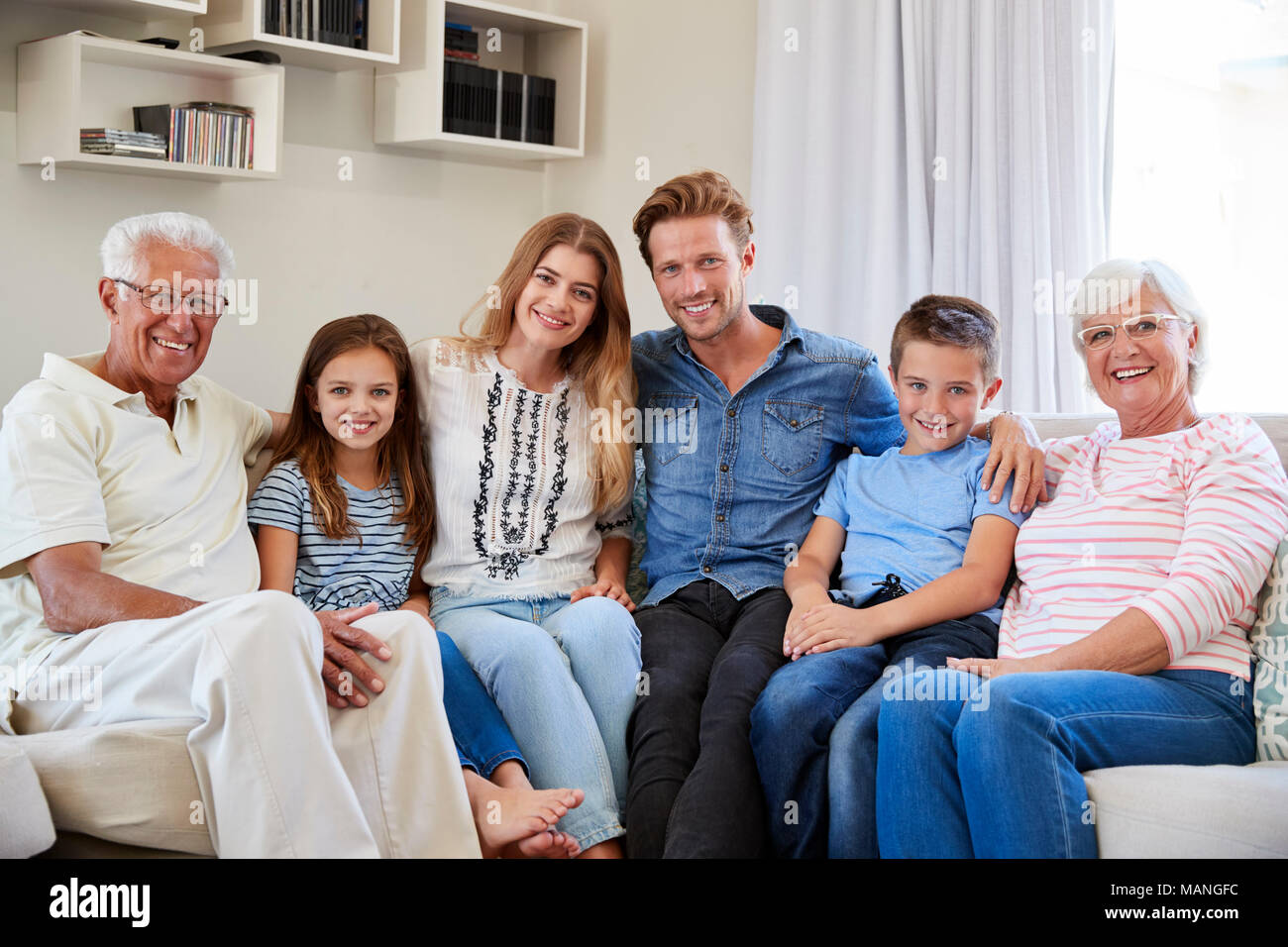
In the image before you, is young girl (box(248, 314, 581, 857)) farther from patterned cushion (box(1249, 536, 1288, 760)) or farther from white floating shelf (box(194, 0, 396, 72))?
white floating shelf (box(194, 0, 396, 72))

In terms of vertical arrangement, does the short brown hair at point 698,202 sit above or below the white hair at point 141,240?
above

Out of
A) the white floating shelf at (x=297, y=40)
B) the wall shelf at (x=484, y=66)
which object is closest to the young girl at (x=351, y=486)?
the white floating shelf at (x=297, y=40)

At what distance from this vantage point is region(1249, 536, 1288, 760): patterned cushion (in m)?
1.62

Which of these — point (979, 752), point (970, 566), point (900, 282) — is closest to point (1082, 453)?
point (970, 566)

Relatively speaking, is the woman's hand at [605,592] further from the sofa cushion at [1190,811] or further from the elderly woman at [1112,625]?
the sofa cushion at [1190,811]

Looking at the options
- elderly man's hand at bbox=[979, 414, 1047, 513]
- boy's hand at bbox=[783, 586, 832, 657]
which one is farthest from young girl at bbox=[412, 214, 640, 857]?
elderly man's hand at bbox=[979, 414, 1047, 513]

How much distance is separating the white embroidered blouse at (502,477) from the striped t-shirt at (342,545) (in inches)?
2.9

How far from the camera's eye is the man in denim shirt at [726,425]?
2.09 m

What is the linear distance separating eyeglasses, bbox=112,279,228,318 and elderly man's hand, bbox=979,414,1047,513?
4.11 ft

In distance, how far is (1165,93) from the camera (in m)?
2.91

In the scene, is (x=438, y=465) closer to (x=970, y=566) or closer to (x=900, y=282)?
(x=970, y=566)

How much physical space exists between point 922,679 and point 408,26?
8.46 ft

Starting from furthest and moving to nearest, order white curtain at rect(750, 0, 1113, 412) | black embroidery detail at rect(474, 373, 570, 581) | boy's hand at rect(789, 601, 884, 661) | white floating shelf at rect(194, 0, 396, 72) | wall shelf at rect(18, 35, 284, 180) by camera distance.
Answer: white floating shelf at rect(194, 0, 396, 72), white curtain at rect(750, 0, 1113, 412), wall shelf at rect(18, 35, 284, 180), black embroidery detail at rect(474, 373, 570, 581), boy's hand at rect(789, 601, 884, 661)

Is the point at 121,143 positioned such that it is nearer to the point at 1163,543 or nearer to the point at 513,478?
the point at 513,478
